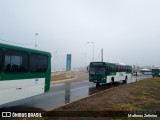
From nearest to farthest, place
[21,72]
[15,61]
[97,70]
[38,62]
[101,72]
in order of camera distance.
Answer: [15,61]
[21,72]
[38,62]
[101,72]
[97,70]

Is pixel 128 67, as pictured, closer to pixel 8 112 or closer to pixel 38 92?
pixel 38 92

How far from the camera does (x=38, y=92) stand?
1470cm

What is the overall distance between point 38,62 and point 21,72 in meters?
1.87

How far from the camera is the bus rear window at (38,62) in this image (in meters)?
13.9

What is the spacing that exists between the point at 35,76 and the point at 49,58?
2194mm

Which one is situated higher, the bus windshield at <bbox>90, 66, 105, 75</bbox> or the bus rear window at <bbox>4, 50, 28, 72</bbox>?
the bus rear window at <bbox>4, 50, 28, 72</bbox>

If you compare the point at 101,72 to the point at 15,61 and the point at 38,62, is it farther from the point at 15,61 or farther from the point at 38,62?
the point at 15,61

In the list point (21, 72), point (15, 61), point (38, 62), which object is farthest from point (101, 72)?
point (15, 61)

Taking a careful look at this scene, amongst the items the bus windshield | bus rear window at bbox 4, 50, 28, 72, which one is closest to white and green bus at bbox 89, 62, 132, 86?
the bus windshield

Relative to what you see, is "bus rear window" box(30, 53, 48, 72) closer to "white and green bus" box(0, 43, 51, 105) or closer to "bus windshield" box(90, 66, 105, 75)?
"white and green bus" box(0, 43, 51, 105)

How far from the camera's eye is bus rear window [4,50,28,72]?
38.8 feet

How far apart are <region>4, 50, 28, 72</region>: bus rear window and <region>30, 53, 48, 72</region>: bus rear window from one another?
60cm

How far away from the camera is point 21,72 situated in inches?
508

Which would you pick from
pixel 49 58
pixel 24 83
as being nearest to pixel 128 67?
pixel 49 58
